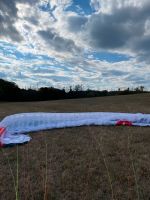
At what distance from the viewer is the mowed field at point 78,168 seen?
14.7ft

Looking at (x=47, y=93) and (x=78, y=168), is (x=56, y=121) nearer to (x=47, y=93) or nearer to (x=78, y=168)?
(x=78, y=168)

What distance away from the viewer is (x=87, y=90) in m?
37.0

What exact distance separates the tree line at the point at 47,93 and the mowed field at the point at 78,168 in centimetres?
2688

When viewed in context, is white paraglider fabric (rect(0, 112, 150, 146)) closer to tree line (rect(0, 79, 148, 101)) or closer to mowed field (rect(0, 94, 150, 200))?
mowed field (rect(0, 94, 150, 200))

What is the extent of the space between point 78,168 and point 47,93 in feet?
103

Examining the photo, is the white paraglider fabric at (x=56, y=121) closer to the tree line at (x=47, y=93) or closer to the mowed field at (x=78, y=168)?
the mowed field at (x=78, y=168)

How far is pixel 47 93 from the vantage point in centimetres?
3672

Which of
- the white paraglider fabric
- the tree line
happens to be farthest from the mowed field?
the tree line

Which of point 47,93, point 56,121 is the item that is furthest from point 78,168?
point 47,93

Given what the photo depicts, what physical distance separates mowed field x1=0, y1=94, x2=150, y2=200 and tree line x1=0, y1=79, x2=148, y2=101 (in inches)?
1058

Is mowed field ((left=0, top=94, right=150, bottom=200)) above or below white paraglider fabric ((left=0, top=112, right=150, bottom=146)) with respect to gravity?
below

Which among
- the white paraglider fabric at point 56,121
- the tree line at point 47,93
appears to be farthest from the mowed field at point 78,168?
the tree line at point 47,93

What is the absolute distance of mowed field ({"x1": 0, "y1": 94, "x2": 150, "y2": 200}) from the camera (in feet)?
14.7

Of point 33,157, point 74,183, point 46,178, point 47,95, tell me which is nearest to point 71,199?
point 74,183
